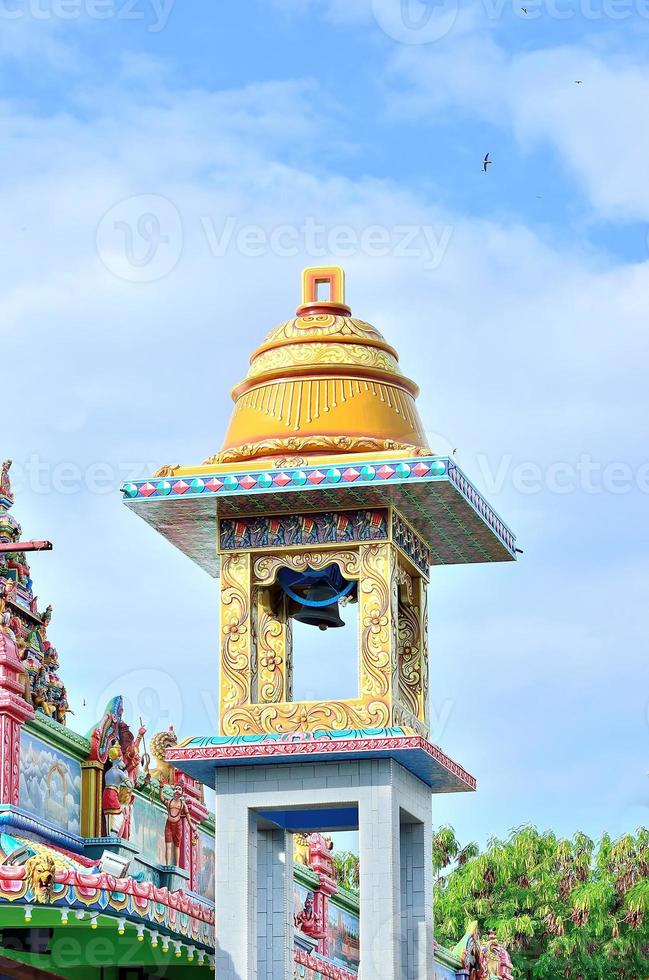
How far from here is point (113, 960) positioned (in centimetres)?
2009

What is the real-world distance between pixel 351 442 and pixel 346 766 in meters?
3.62

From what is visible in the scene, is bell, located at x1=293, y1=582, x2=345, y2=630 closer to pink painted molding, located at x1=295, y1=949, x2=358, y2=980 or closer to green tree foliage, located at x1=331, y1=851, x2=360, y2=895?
pink painted molding, located at x1=295, y1=949, x2=358, y2=980

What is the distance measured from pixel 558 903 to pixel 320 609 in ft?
89.8

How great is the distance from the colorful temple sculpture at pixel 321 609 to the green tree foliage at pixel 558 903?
24.7 metres

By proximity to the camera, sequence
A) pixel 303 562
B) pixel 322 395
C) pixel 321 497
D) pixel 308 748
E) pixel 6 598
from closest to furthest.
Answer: pixel 308 748
pixel 6 598
pixel 321 497
pixel 303 562
pixel 322 395

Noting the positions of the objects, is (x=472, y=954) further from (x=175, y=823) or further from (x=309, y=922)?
(x=175, y=823)

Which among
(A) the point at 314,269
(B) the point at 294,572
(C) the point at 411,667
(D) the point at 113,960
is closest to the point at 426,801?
(C) the point at 411,667

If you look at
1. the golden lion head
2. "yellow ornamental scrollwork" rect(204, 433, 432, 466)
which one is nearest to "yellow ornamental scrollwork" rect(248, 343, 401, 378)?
"yellow ornamental scrollwork" rect(204, 433, 432, 466)

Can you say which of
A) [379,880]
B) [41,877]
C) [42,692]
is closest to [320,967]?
[379,880]

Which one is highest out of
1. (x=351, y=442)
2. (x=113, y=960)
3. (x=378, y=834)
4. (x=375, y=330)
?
(x=375, y=330)

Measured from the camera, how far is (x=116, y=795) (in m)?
22.0

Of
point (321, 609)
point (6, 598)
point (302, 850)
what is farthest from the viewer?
point (302, 850)

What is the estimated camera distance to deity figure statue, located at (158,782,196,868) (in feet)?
78.5

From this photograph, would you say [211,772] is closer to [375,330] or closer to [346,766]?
[346,766]
